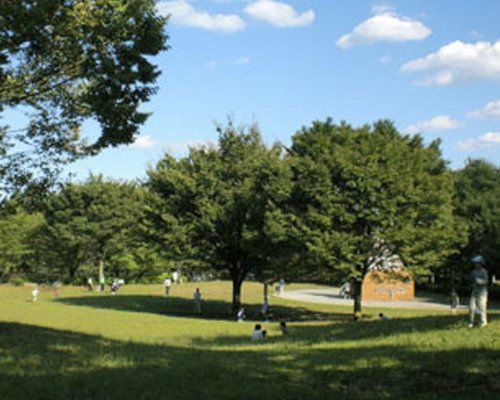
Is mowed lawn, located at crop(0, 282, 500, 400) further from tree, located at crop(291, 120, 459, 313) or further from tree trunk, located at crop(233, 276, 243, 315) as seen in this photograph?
tree trunk, located at crop(233, 276, 243, 315)

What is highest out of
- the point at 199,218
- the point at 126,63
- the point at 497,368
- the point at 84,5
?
the point at 84,5

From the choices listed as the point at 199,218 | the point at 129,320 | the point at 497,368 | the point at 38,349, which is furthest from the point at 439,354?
the point at 199,218

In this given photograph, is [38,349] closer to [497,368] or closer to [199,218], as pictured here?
[497,368]

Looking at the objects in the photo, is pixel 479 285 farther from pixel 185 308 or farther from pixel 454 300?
pixel 185 308

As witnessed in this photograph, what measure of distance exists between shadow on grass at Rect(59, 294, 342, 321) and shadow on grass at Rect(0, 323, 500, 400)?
2393 cm

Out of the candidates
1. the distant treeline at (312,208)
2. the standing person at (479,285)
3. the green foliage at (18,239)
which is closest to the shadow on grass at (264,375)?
the standing person at (479,285)

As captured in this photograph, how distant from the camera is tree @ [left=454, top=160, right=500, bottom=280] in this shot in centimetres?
4737

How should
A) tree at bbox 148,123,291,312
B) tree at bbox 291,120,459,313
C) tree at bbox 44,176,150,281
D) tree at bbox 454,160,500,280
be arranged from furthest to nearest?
tree at bbox 44,176,150,281, tree at bbox 454,160,500,280, tree at bbox 148,123,291,312, tree at bbox 291,120,459,313

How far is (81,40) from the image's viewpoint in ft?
45.8

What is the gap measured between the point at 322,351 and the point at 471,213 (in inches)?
1658

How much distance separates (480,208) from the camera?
49469 millimetres

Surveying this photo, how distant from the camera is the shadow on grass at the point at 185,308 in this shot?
122ft

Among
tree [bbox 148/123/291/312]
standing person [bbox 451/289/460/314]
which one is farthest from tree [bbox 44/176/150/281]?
standing person [bbox 451/289/460/314]

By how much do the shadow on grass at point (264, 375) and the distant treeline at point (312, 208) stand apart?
9313 millimetres
